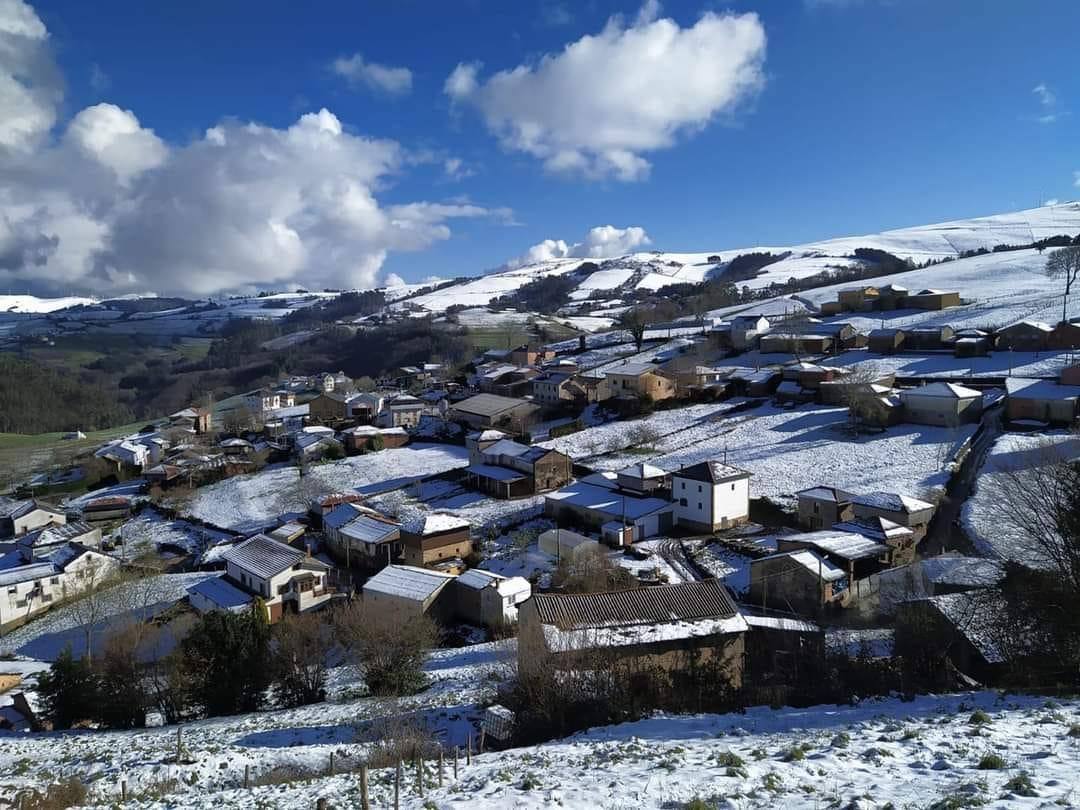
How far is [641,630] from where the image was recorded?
599 inches

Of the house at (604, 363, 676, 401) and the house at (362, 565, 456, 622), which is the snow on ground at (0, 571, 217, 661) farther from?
the house at (604, 363, 676, 401)

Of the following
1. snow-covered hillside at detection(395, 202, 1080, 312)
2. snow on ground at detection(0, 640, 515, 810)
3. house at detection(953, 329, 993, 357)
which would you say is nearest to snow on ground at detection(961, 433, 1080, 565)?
snow on ground at detection(0, 640, 515, 810)

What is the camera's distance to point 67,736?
1491 centimetres

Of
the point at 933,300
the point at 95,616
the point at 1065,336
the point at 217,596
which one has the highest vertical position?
the point at 933,300

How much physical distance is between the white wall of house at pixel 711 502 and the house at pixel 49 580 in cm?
2597

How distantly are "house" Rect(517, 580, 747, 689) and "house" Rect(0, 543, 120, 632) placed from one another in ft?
73.9

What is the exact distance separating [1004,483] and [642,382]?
95.9 feet

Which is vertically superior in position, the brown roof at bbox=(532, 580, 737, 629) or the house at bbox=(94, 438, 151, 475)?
the house at bbox=(94, 438, 151, 475)

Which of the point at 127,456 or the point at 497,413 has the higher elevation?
the point at 497,413

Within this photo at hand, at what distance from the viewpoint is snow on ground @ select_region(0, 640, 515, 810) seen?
11.2m

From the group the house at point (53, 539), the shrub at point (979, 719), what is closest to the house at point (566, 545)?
the shrub at point (979, 719)

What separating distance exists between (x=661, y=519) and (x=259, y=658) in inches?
678

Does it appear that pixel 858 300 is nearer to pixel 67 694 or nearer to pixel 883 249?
pixel 67 694

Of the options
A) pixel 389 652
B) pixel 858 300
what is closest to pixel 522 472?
pixel 389 652
